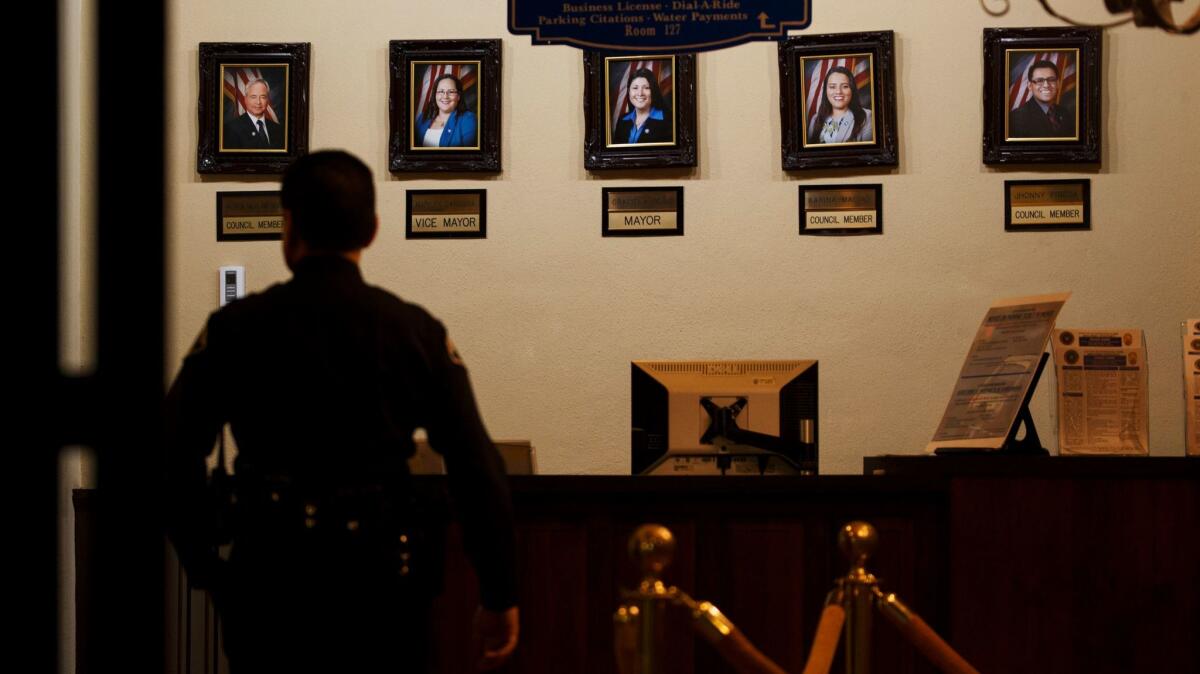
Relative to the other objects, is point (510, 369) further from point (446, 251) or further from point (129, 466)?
point (129, 466)

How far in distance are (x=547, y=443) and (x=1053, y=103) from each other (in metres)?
2.42

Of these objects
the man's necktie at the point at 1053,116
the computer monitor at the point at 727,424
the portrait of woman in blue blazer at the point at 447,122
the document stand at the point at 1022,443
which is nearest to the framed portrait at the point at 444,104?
the portrait of woman in blue blazer at the point at 447,122

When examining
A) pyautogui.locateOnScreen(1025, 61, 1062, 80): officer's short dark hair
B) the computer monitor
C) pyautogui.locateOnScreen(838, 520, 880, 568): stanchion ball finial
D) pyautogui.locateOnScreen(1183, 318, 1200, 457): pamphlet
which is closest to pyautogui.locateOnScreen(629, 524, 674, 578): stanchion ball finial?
pyautogui.locateOnScreen(838, 520, 880, 568): stanchion ball finial

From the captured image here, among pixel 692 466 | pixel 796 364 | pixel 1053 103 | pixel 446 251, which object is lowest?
pixel 692 466

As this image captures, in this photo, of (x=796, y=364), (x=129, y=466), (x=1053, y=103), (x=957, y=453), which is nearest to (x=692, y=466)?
(x=796, y=364)

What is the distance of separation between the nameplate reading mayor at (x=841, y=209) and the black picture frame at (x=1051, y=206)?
49 cm

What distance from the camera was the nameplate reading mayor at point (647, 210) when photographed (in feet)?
17.4

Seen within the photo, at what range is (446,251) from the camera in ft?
17.6

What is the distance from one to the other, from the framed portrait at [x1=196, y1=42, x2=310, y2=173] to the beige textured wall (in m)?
0.06

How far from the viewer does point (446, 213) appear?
537cm

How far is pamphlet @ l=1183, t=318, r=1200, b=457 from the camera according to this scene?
3709 millimetres

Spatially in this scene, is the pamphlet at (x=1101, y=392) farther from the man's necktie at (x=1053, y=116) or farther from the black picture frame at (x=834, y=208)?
the man's necktie at (x=1053, y=116)

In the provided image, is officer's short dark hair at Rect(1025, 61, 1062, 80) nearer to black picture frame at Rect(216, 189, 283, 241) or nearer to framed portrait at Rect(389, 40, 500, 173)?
framed portrait at Rect(389, 40, 500, 173)

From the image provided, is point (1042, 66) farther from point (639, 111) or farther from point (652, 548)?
point (652, 548)
